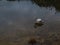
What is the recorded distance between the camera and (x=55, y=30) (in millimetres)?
3299

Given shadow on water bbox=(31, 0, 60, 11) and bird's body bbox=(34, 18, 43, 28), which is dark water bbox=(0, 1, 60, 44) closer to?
bird's body bbox=(34, 18, 43, 28)

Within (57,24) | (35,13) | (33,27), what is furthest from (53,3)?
(33,27)

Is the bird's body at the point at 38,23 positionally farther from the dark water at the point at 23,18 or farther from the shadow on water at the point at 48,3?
the shadow on water at the point at 48,3

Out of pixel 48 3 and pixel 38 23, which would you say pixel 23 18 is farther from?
pixel 48 3

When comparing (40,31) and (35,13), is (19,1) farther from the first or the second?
(40,31)

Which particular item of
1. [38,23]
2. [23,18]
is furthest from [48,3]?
[38,23]

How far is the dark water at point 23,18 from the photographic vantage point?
10.5 ft

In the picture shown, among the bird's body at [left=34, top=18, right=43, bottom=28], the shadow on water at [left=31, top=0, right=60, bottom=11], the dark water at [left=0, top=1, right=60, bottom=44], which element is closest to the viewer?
the dark water at [left=0, top=1, right=60, bottom=44]

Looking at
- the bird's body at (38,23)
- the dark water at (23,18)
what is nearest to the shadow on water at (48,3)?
the dark water at (23,18)

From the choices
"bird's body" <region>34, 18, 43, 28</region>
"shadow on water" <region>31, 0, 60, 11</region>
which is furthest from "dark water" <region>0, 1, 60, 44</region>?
"shadow on water" <region>31, 0, 60, 11</region>

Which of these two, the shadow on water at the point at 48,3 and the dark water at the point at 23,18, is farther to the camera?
the shadow on water at the point at 48,3

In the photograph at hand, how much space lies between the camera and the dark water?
126 inches

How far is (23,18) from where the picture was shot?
3.79 metres

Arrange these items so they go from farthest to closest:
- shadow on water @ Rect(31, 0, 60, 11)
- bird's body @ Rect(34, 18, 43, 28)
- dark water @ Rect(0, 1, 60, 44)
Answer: shadow on water @ Rect(31, 0, 60, 11)
bird's body @ Rect(34, 18, 43, 28)
dark water @ Rect(0, 1, 60, 44)
